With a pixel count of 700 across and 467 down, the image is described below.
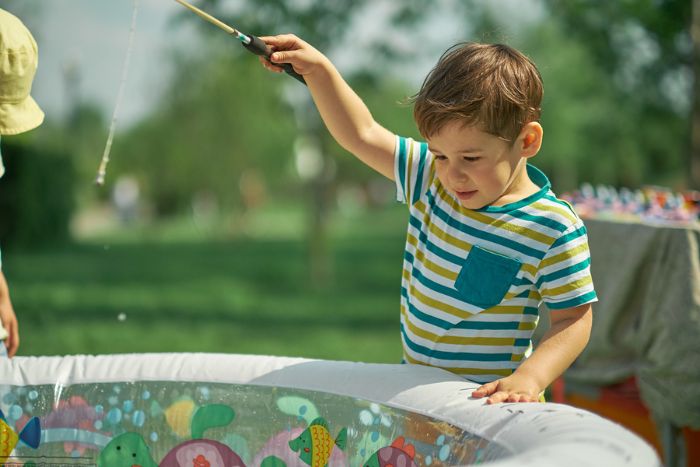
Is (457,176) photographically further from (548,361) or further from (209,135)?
(209,135)

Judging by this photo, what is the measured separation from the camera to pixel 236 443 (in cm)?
184

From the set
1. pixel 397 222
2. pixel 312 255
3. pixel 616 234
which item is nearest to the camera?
pixel 616 234

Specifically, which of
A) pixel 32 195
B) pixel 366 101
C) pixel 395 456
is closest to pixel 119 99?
pixel 395 456

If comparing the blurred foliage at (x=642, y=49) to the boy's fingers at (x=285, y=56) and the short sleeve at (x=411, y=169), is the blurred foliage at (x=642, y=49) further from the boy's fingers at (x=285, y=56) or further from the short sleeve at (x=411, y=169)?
the boy's fingers at (x=285, y=56)

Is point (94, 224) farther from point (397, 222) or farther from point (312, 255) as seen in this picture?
point (312, 255)

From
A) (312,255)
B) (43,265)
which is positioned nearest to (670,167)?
(312,255)

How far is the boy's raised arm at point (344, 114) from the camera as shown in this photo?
1893mm

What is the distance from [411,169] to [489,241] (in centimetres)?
29

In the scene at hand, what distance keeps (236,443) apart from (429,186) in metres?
0.69

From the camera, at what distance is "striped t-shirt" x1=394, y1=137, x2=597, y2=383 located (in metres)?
1.64

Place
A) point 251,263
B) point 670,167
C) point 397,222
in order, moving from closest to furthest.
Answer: point 251,263 → point 670,167 → point 397,222

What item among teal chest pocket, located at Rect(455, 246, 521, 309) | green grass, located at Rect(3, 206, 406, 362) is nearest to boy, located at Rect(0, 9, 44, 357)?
teal chest pocket, located at Rect(455, 246, 521, 309)

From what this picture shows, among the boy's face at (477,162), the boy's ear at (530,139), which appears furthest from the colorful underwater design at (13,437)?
the boy's ear at (530,139)

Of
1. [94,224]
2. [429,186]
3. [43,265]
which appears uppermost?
[94,224]
